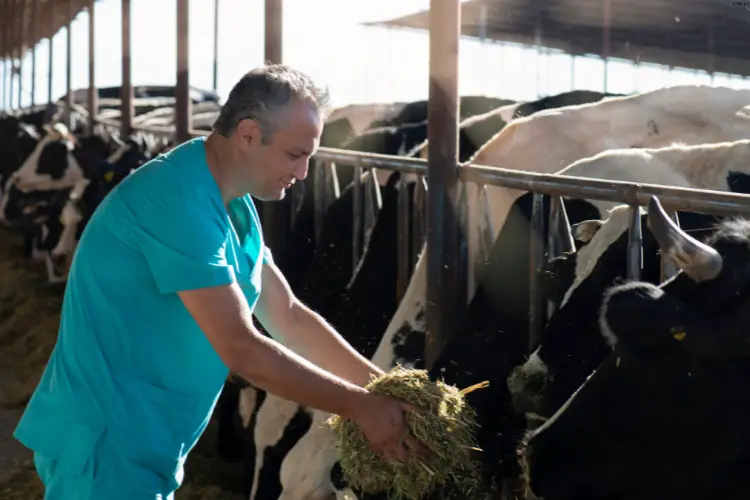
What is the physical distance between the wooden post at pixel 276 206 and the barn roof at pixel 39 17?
36.6 ft

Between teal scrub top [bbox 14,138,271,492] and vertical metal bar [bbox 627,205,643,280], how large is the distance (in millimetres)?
1327

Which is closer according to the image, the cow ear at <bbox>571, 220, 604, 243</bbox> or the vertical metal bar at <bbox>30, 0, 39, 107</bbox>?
the cow ear at <bbox>571, 220, 604, 243</bbox>

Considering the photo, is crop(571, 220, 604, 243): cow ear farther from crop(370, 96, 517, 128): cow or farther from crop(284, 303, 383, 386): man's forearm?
crop(370, 96, 517, 128): cow

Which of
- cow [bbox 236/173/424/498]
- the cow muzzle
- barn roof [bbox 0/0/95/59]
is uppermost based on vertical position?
barn roof [bbox 0/0/95/59]

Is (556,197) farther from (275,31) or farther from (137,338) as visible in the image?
(275,31)

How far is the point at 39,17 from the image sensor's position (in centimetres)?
2212

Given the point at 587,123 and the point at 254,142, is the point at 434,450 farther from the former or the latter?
the point at 587,123

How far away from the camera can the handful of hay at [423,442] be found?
2484 millimetres

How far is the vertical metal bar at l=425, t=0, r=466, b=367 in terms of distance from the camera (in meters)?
4.24

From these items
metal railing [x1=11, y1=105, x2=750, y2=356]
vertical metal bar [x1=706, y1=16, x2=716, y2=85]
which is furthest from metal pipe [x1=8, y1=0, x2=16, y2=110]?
metal railing [x1=11, y1=105, x2=750, y2=356]

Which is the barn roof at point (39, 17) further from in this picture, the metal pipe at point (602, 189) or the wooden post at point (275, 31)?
the metal pipe at point (602, 189)

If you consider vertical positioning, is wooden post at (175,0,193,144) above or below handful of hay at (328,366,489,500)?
above

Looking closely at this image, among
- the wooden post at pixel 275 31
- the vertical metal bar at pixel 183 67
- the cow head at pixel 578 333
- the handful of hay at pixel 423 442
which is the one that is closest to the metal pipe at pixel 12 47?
the vertical metal bar at pixel 183 67

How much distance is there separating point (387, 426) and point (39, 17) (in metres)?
21.4
